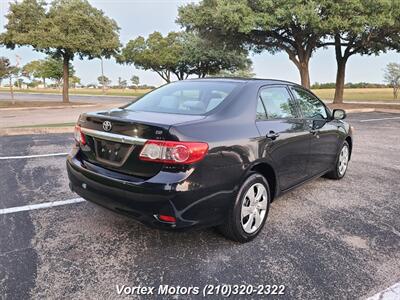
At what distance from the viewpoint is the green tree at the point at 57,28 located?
1930cm

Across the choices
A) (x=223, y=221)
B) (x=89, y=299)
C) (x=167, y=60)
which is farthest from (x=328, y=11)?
(x=167, y=60)

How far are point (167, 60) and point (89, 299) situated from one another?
35.2 m

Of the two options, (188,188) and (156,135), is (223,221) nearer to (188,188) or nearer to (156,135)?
(188,188)

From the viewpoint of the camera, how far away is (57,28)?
1936 cm

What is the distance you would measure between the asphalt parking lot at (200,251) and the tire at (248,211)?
0.12 m

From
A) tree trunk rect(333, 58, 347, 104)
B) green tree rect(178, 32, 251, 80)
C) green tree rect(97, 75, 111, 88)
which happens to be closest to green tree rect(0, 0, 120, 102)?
green tree rect(178, 32, 251, 80)

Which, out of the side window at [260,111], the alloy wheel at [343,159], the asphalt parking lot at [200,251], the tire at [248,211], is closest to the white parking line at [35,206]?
the asphalt parking lot at [200,251]

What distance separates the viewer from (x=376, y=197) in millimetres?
4348

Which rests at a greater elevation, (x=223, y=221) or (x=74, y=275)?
(x=223, y=221)

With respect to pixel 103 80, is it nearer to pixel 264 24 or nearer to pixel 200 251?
pixel 264 24

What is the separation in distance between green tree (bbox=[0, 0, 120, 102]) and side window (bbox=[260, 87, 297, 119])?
18.9m

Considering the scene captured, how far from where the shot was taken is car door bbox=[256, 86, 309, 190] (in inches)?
126

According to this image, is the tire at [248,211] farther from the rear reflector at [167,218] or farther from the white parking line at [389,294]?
the white parking line at [389,294]

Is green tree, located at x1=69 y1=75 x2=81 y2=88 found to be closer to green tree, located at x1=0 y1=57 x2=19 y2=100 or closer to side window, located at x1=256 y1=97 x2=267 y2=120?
green tree, located at x1=0 y1=57 x2=19 y2=100
